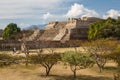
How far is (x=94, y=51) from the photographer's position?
4181 centimetres

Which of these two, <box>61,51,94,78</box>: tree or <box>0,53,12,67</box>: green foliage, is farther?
<box>0,53,12,67</box>: green foliage

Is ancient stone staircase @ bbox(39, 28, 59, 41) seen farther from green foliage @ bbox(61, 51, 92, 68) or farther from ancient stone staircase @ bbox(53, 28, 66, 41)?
green foliage @ bbox(61, 51, 92, 68)

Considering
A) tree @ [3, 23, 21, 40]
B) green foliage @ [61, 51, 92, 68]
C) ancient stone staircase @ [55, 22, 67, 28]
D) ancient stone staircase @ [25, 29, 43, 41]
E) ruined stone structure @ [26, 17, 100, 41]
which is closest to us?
green foliage @ [61, 51, 92, 68]

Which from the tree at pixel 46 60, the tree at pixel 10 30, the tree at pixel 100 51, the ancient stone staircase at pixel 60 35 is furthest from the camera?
the tree at pixel 10 30

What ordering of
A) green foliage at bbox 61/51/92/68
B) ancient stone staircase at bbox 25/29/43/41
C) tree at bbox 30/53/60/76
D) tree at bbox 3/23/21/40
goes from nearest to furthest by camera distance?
green foliage at bbox 61/51/92/68, tree at bbox 30/53/60/76, ancient stone staircase at bbox 25/29/43/41, tree at bbox 3/23/21/40

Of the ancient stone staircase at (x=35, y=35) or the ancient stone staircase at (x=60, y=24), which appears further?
the ancient stone staircase at (x=60, y=24)

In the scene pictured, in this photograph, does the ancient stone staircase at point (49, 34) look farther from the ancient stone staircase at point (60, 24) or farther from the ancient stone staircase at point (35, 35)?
the ancient stone staircase at point (60, 24)

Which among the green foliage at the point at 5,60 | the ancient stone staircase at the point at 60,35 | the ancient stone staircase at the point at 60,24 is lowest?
the green foliage at the point at 5,60

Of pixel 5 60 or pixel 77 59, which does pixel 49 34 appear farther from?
pixel 77 59

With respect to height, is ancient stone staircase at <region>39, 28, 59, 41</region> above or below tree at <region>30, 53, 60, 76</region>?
above

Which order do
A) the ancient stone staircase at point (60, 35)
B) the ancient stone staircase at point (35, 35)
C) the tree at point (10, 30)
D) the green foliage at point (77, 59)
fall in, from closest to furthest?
the green foliage at point (77, 59) → the ancient stone staircase at point (60, 35) → the ancient stone staircase at point (35, 35) → the tree at point (10, 30)

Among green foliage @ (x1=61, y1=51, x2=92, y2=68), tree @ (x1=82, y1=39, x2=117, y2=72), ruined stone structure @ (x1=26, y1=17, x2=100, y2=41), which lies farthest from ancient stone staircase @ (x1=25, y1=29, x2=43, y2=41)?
green foliage @ (x1=61, y1=51, x2=92, y2=68)

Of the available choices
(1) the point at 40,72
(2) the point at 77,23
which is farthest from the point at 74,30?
(1) the point at 40,72

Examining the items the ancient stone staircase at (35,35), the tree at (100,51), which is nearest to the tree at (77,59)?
the tree at (100,51)
